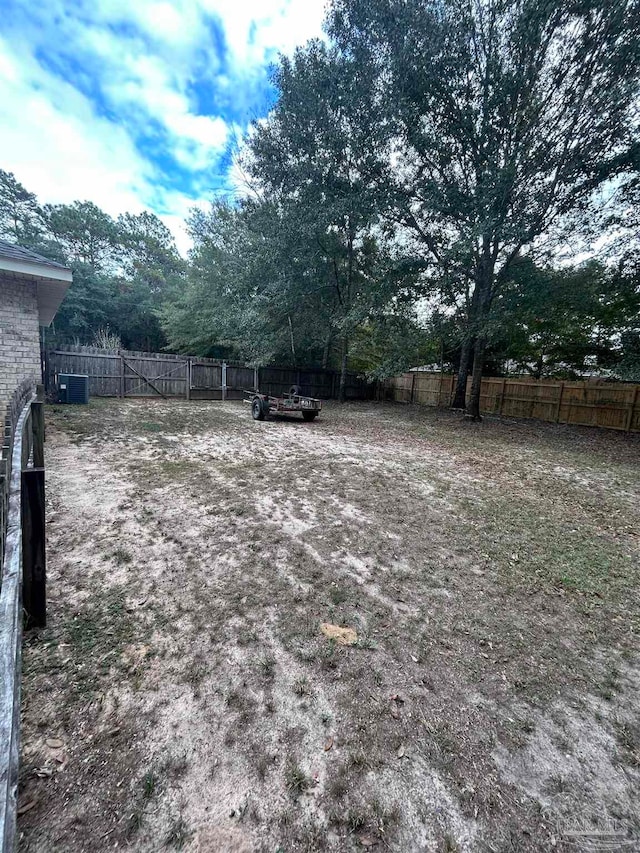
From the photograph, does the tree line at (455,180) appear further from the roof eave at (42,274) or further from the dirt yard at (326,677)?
the dirt yard at (326,677)

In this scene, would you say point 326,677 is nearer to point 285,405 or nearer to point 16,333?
point 16,333

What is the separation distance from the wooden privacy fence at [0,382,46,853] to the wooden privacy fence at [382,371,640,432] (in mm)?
14440

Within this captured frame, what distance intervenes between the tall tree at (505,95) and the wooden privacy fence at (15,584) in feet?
31.5

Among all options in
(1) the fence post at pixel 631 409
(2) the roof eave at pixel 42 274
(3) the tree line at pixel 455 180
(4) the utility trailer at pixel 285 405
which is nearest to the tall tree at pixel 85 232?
(3) the tree line at pixel 455 180

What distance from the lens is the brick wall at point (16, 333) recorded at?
20.2 feet

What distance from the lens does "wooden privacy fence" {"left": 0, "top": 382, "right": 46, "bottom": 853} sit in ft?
2.35

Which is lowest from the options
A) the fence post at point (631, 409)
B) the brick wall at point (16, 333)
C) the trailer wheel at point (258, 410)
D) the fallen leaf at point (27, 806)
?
the fallen leaf at point (27, 806)

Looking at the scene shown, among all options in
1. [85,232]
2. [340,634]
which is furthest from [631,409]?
[85,232]

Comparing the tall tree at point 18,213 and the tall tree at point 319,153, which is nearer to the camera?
the tall tree at point 319,153

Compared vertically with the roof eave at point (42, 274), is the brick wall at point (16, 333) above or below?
below

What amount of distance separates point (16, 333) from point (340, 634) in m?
7.70

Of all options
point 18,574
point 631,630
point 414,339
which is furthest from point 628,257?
point 18,574

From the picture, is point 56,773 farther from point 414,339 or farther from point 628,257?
point 628,257

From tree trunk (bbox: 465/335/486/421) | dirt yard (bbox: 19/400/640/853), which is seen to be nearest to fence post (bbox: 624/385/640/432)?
tree trunk (bbox: 465/335/486/421)
